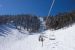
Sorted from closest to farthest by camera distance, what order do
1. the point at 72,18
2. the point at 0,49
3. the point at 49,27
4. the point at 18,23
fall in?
1. the point at 0,49
2. the point at 49,27
3. the point at 72,18
4. the point at 18,23

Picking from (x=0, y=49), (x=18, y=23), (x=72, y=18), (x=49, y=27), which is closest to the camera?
(x=0, y=49)

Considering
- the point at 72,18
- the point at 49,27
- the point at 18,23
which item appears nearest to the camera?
the point at 49,27

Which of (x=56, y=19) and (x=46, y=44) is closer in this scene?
(x=46, y=44)

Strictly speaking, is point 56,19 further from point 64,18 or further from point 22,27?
point 22,27


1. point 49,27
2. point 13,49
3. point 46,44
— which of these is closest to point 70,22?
point 49,27

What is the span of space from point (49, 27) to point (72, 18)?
8.25 ft

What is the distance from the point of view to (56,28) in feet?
54.7

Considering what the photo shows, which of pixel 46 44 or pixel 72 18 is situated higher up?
pixel 72 18

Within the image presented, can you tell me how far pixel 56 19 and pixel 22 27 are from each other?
256 inches

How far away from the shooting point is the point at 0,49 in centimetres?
996

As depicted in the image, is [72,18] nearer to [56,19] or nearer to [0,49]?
[56,19]

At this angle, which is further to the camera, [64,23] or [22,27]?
[22,27]

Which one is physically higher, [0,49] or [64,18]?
[64,18]

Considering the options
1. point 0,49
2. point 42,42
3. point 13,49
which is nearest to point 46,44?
point 42,42
